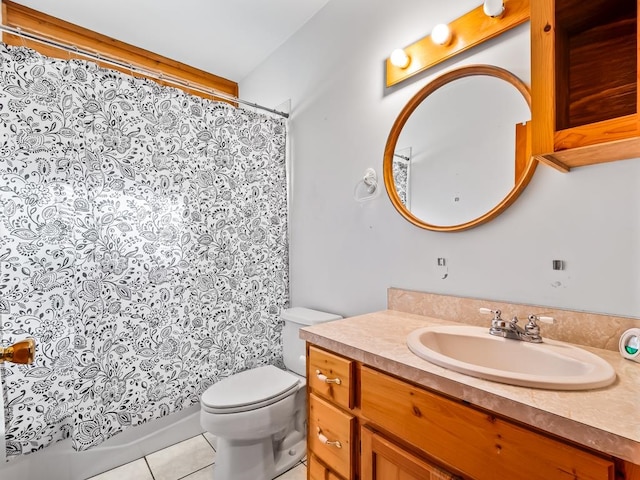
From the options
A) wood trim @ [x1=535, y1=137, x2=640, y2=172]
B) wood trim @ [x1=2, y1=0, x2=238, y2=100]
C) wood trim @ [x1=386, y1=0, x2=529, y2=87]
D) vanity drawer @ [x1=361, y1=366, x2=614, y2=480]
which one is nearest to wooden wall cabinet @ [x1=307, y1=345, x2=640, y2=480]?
vanity drawer @ [x1=361, y1=366, x2=614, y2=480]

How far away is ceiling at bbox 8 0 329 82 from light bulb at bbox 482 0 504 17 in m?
1.12

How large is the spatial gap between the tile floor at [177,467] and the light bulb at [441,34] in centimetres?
210

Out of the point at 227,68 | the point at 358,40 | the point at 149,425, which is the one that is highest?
the point at 227,68

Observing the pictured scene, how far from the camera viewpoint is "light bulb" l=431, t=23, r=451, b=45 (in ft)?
4.29

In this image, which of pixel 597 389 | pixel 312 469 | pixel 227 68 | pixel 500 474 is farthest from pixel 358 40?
pixel 312 469

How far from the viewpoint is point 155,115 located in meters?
1.70

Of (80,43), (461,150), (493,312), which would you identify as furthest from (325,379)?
(80,43)

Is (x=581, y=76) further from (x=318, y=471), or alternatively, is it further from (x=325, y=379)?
(x=318, y=471)

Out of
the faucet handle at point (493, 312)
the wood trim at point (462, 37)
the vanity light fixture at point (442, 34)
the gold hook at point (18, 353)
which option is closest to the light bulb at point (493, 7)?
the wood trim at point (462, 37)

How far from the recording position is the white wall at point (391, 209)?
1.00 metres

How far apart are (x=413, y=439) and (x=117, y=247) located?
4.93 feet

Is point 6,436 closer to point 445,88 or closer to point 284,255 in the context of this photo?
point 284,255

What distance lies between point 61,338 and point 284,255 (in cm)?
125

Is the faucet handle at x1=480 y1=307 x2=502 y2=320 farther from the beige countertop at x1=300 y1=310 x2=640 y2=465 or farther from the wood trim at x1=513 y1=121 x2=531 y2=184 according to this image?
the wood trim at x1=513 y1=121 x2=531 y2=184
